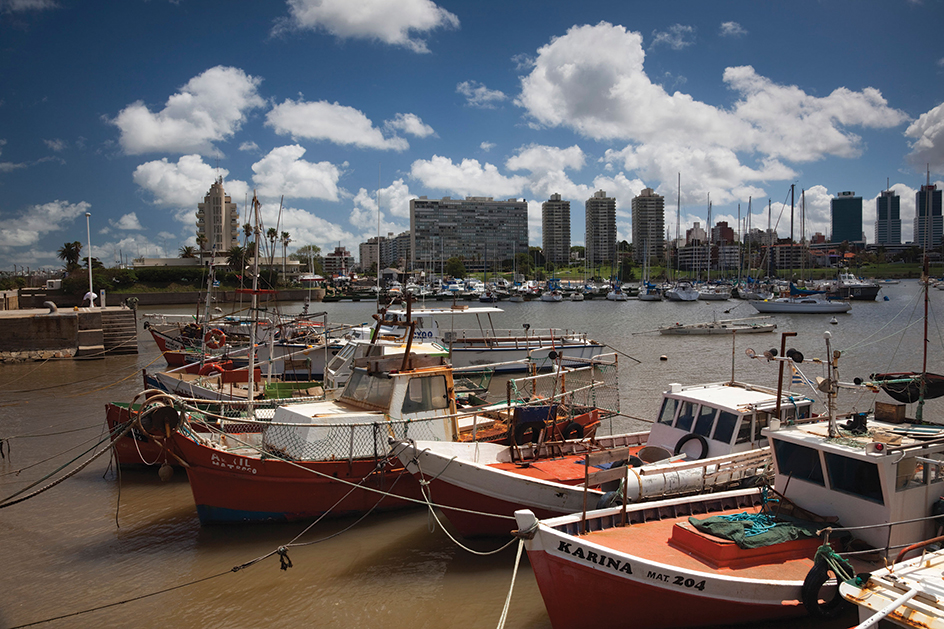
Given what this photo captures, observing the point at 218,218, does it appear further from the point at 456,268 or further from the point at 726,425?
the point at 726,425

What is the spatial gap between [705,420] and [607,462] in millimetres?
2190

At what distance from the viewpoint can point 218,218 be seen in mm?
125312

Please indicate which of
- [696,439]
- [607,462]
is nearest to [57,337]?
[607,462]

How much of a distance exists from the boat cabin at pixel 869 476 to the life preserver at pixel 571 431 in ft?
15.2

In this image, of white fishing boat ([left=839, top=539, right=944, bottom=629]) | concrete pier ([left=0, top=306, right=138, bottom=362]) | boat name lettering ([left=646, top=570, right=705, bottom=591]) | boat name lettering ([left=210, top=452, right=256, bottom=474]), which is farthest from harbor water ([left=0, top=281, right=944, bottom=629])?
concrete pier ([left=0, top=306, right=138, bottom=362])

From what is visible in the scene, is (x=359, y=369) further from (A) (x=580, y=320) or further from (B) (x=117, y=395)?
(A) (x=580, y=320)

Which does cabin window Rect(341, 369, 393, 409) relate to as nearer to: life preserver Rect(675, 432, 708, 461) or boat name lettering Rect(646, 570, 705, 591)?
life preserver Rect(675, 432, 708, 461)

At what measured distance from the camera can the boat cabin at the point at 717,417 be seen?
10.3 metres

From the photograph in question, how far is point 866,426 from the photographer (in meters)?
8.21

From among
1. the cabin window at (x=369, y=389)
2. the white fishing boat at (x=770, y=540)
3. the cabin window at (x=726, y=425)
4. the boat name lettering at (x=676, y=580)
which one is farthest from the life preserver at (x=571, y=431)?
the boat name lettering at (x=676, y=580)

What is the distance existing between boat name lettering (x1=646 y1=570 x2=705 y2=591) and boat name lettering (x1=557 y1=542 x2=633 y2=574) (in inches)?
10.2

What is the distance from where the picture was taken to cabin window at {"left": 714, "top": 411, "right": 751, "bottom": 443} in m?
10.3

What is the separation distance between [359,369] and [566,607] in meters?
6.69

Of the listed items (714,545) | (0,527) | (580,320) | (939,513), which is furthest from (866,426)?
(580,320)
